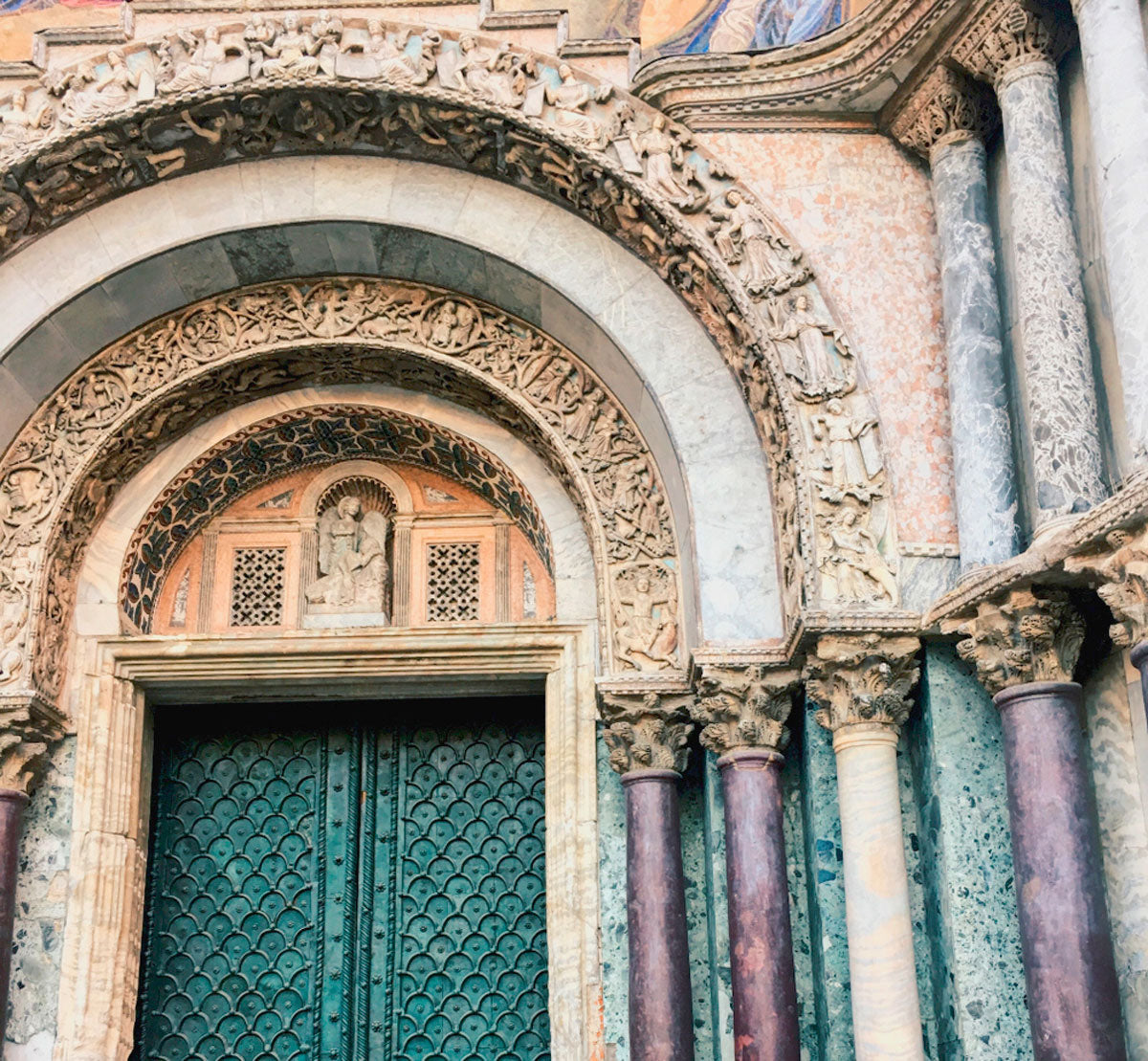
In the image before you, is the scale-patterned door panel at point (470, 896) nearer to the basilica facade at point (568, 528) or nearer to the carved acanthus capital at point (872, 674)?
the basilica facade at point (568, 528)

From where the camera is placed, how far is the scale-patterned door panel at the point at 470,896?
8.51 meters

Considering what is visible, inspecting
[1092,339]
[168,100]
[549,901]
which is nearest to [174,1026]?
[549,901]

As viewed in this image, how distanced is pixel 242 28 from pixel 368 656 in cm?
355

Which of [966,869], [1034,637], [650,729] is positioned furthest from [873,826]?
[650,729]

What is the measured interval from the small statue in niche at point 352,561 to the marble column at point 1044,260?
13.3 ft

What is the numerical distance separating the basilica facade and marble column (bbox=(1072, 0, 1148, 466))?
24mm

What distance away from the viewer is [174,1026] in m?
8.55

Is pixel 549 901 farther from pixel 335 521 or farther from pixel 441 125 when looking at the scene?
pixel 441 125

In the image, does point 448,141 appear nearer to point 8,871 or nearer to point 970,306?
point 970,306

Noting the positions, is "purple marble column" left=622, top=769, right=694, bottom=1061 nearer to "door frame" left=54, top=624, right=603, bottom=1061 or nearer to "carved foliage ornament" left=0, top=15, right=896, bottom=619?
"door frame" left=54, top=624, right=603, bottom=1061

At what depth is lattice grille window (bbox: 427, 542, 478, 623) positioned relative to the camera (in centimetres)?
909

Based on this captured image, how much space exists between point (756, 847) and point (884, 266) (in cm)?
301

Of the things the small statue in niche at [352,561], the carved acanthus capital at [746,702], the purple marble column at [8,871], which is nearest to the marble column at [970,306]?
the carved acanthus capital at [746,702]

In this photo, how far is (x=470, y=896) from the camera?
8.74 metres
